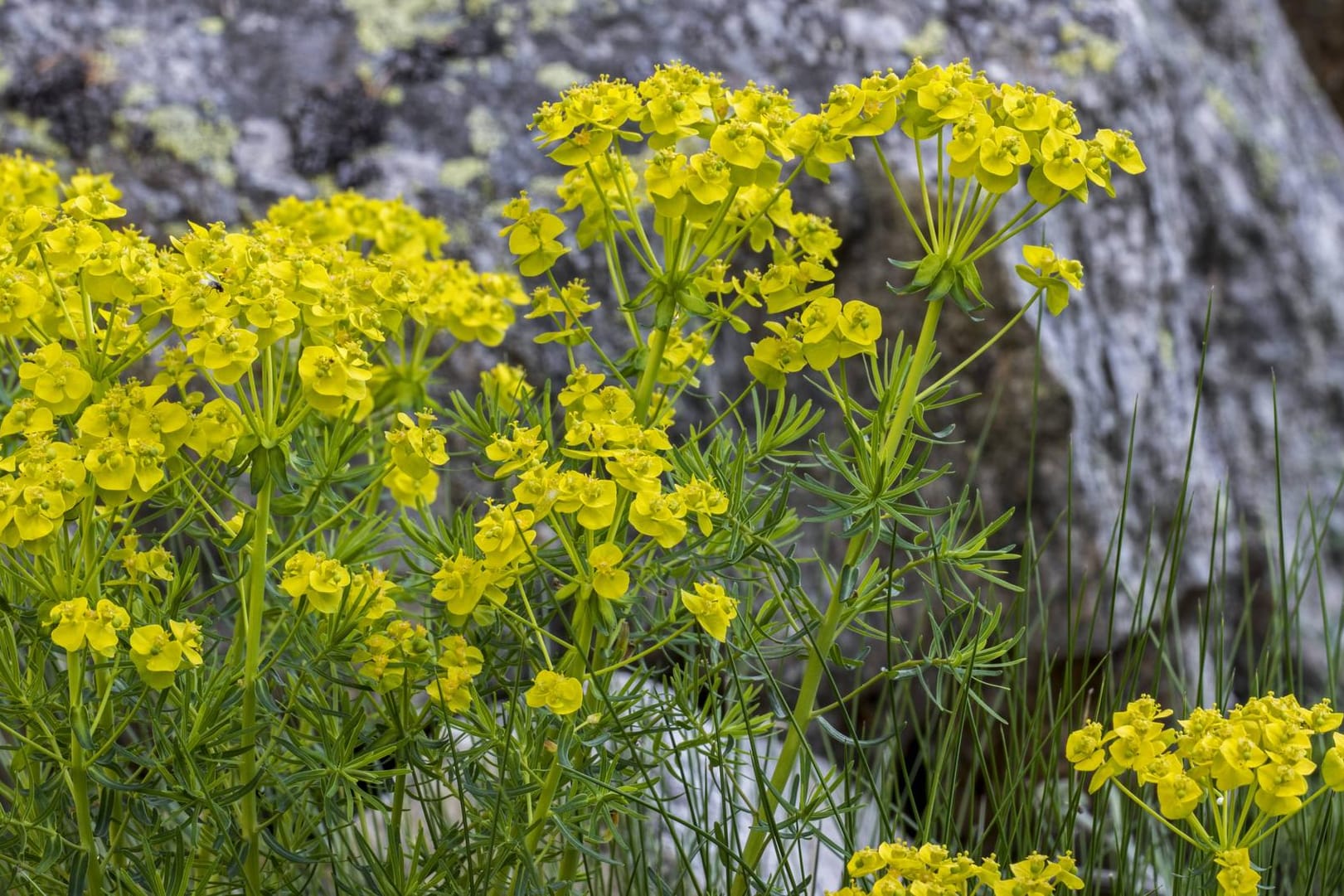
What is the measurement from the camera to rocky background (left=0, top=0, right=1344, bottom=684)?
2898mm

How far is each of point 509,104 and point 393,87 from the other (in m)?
0.27

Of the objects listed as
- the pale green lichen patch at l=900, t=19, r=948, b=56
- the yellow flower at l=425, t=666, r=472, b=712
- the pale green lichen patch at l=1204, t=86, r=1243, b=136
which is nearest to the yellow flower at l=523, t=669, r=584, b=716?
the yellow flower at l=425, t=666, r=472, b=712

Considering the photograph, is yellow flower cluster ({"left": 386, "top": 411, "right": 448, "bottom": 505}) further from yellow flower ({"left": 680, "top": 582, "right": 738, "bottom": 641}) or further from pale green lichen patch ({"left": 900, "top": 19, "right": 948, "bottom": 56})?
pale green lichen patch ({"left": 900, "top": 19, "right": 948, "bottom": 56})

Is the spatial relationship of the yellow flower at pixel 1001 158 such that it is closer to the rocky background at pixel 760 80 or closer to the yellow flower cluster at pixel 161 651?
the yellow flower cluster at pixel 161 651

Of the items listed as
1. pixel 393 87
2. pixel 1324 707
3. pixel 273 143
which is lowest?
pixel 1324 707

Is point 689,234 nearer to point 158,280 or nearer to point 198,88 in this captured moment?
point 158,280

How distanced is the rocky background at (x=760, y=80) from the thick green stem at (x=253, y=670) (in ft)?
4.49

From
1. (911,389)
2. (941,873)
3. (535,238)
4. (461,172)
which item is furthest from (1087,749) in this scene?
(461,172)


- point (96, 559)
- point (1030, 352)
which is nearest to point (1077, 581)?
point (1030, 352)

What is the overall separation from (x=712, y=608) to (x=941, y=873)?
34cm

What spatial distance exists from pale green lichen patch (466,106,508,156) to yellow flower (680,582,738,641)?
1832mm

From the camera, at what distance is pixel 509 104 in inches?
119

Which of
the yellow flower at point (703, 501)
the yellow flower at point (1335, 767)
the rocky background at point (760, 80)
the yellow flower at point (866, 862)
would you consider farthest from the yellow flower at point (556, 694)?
the rocky background at point (760, 80)

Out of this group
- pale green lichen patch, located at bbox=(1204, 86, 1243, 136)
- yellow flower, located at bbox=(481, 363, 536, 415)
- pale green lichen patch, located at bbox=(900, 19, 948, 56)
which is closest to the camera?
yellow flower, located at bbox=(481, 363, 536, 415)
